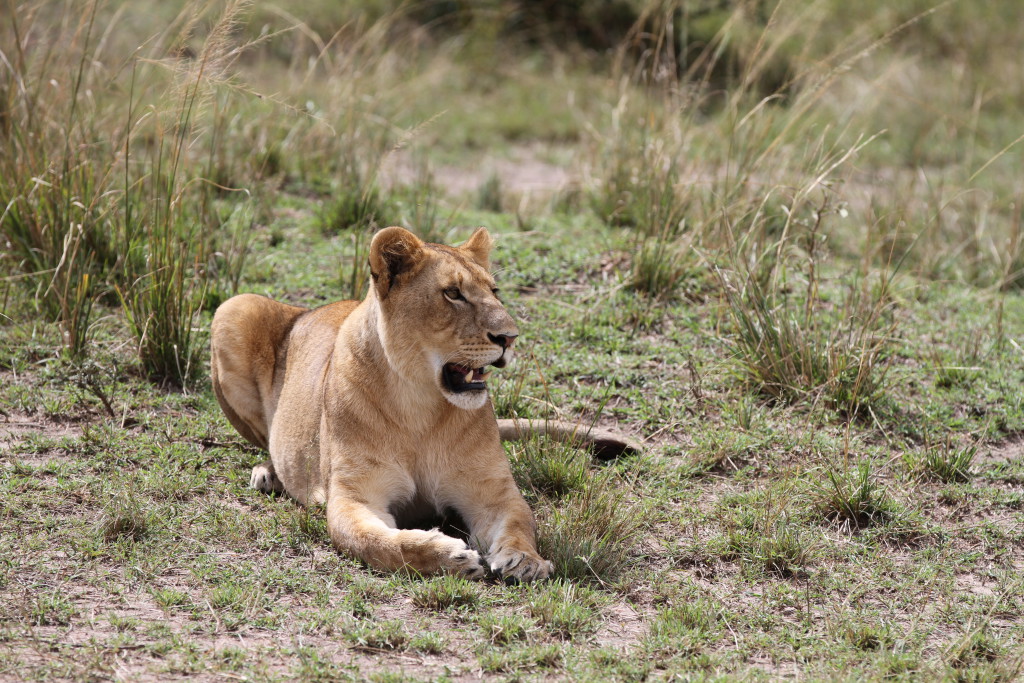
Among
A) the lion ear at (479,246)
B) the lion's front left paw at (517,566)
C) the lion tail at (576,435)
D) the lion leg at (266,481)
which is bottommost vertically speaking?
the lion leg at (266,481)

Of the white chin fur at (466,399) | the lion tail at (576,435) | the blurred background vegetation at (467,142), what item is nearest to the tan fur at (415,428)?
the white chin fur at (466,399)

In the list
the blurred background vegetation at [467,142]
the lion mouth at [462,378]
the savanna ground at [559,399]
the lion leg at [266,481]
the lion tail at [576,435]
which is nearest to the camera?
the savanna ground at [559,399]

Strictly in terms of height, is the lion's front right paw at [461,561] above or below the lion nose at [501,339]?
below

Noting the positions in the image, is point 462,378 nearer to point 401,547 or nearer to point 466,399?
point 466,399

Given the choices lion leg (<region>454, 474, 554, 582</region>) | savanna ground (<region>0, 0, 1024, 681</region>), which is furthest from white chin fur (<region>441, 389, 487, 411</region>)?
savanna ground (<region>0, 0, 1024, 681</region>)

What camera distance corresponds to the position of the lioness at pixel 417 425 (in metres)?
4.16

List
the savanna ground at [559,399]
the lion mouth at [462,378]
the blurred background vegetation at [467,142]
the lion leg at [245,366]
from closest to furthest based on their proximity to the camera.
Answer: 1. the savanna ground at [559,399]
2. the lion mouth at [462,378]
3. the lion leg at [245,366]
4. the blurred background vegetation at [467,142]

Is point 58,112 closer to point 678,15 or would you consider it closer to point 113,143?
point 113,143

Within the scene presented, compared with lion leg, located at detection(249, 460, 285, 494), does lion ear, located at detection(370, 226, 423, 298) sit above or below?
above

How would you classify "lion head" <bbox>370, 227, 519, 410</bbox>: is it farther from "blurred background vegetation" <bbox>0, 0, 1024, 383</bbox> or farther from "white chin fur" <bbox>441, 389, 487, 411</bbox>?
"blurred background vegetation" <bbox>0, 0, 1024, 383</bbox>

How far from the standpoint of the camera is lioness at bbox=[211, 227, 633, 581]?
164 inches

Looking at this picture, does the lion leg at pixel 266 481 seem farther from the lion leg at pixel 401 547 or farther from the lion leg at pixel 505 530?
the lion leg at pixel 505 530

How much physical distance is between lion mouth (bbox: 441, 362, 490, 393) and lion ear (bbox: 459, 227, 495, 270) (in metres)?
0.52

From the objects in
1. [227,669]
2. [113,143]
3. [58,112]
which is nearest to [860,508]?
[227,669]
